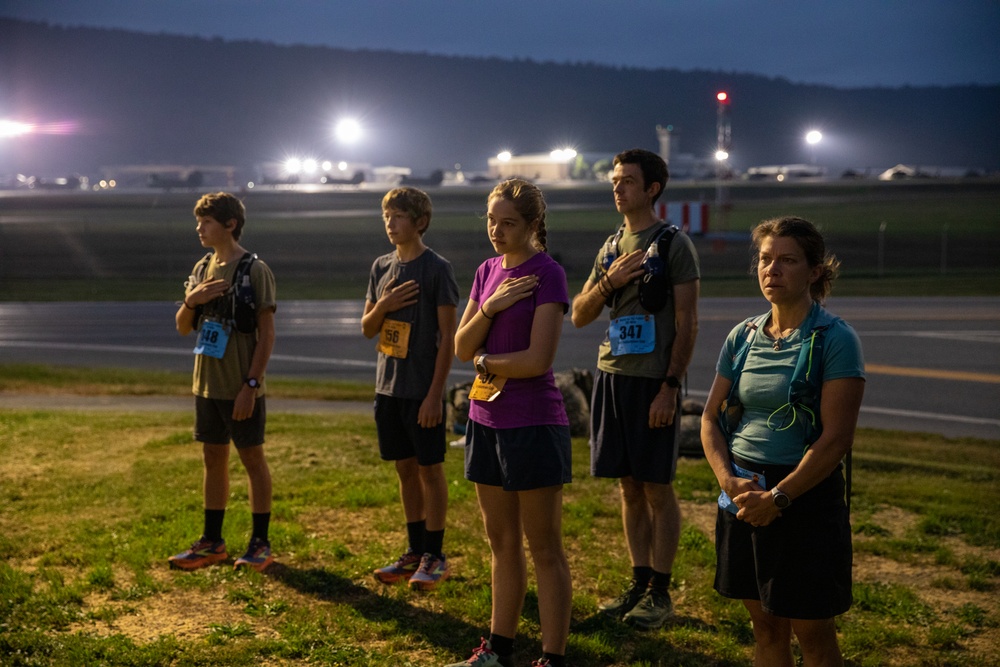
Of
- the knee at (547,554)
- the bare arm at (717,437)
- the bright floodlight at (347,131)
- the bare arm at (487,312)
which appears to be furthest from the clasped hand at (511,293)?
the bright floodlight at (347,131)

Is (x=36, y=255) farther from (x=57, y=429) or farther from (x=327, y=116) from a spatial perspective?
(x=327, y=116)

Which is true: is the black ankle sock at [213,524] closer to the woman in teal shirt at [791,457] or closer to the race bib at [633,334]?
the race bib at [633,334]

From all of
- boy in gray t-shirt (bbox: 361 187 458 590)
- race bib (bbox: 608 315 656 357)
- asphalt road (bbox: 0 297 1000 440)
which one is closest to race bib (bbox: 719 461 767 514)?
race bib (bbox: 608 315 656 357)

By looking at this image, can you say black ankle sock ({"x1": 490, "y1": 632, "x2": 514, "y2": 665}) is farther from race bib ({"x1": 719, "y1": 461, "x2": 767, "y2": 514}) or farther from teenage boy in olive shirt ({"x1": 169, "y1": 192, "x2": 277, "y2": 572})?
teenage boy in olive shirt ({"x1": 169, "y1": 192, "x2": 277, "y2": 572})

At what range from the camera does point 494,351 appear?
161 inches

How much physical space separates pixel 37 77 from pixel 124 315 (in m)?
194

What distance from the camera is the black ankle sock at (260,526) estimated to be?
581cm

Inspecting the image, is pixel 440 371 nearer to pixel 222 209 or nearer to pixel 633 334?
pixel 633 334

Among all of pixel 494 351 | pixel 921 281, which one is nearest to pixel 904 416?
pixel 494 351

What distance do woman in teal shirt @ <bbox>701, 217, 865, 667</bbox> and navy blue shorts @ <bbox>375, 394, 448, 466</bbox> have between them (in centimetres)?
211

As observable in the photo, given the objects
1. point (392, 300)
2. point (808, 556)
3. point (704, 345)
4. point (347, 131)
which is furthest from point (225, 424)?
point (347, 131)

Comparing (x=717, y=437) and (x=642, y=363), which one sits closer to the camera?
(x=717, y=437)

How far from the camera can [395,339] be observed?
5.39 m

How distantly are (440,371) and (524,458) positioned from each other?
1.39 metres
